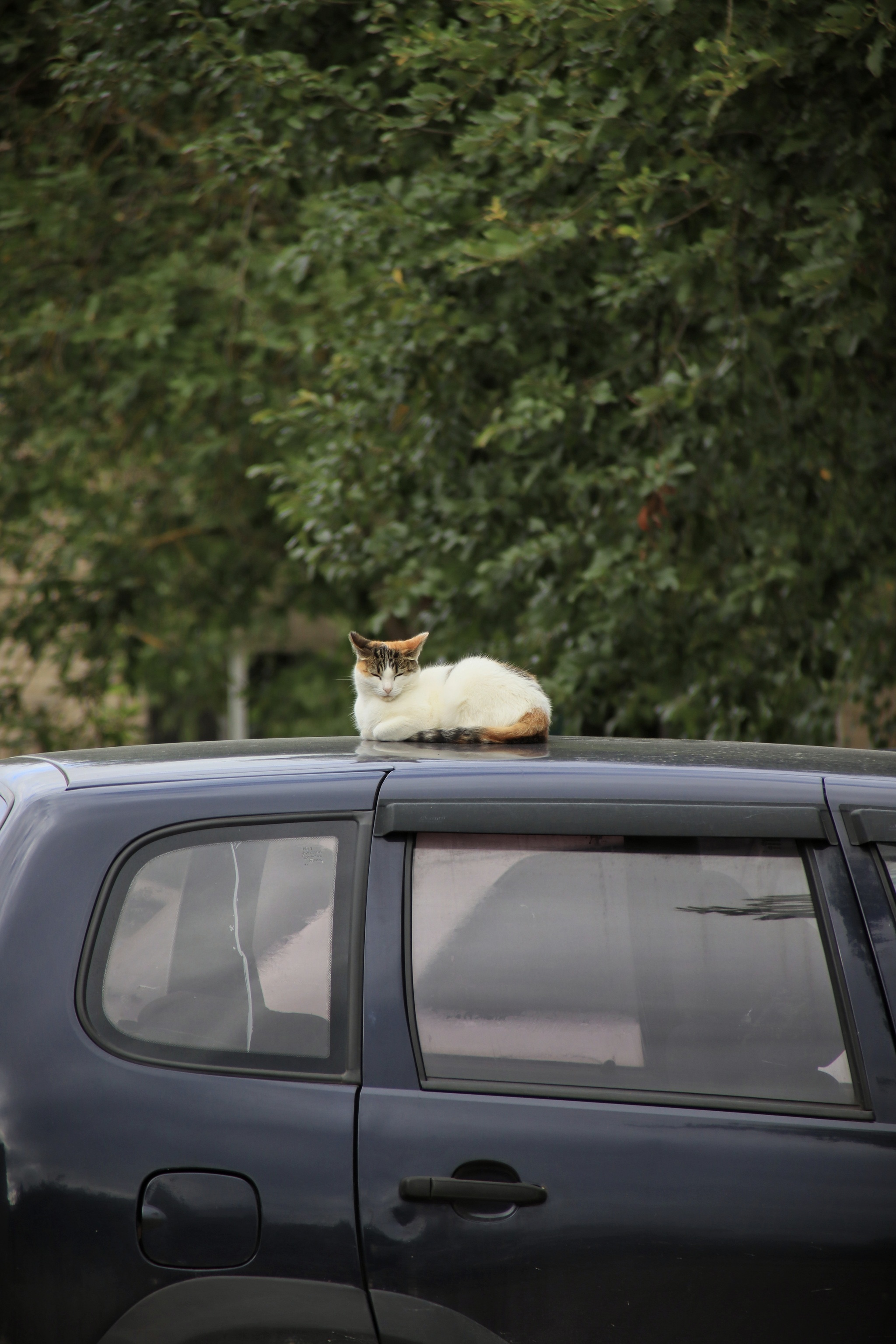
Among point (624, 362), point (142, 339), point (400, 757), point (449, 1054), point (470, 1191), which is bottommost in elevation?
point (470, 1191)

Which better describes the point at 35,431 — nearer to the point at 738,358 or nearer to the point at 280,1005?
the point at 738,358

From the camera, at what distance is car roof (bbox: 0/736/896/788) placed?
2.36 m

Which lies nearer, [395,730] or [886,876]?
[886,876]

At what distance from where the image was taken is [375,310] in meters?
6.77

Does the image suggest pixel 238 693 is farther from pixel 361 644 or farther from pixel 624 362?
pixel 361 644

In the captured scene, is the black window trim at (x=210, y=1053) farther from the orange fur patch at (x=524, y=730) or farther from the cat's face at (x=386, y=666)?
the cat's face at (x=386, y=666)

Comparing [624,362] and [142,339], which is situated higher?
[142,339]

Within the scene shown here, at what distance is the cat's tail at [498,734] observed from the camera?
2.98 meters

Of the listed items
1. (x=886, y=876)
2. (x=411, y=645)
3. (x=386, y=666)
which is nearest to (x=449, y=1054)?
(x=886, y=876)

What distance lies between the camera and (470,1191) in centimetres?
196

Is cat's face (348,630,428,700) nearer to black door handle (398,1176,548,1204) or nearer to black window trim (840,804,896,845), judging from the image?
black window trim (840,804,896,845)

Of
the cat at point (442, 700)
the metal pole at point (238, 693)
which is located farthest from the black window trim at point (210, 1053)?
the metal pole at point (238, 693)

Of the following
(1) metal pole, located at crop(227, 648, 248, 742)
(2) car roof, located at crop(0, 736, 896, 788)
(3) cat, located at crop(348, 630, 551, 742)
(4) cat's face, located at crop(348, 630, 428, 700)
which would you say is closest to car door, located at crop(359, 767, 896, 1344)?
(2) car roof, located at crop(0, 736, 896, 788)

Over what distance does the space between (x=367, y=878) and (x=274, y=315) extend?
330 inches
